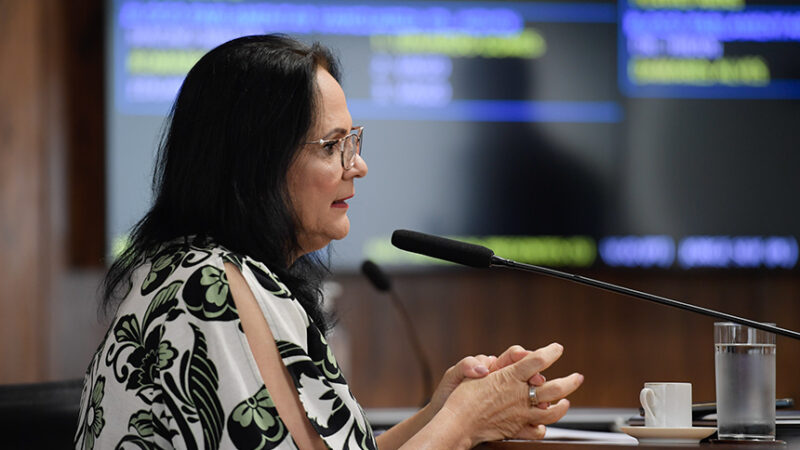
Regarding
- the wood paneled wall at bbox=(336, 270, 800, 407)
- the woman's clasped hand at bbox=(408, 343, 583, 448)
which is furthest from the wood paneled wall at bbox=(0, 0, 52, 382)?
the woman's clasped hand at bbox=(408, 343, 583, 448)

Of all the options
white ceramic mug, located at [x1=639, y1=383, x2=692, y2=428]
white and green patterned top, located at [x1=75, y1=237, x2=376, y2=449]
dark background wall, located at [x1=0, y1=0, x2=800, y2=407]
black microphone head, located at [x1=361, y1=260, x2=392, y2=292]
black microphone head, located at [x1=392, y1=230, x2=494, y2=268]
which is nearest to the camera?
white and green patterned top, located at [x1=75, y1=237, x2=376, y2=449]

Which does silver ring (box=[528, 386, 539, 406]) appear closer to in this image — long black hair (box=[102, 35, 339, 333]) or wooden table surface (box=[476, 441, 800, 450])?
wooden table surface (box=[476, 441, 800, 450])

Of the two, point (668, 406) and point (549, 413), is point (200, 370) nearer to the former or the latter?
point (549, 413)

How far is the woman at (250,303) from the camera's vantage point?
1.24 meters

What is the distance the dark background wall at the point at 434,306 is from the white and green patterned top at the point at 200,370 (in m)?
2.31

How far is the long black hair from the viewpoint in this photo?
1.44 metres

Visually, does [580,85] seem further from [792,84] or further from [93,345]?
[93,345]

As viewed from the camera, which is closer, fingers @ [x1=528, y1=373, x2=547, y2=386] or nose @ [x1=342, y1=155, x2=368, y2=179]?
fingers @ [x1=528, y1=373, x2=547, y2=386]

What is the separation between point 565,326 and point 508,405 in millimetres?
2350

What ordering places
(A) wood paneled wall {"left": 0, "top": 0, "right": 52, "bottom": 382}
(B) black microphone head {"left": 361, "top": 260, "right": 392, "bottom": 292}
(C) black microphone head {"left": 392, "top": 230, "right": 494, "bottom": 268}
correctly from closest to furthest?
(C) black microphone head {"left": 392, "top": 230, "right": 494, "bottom": 268}, (B) black microphone head {"left": 361, "top": 260, "right": 392, "bottom": 292}, (A) wood paneled wall {"left": 0, "top": 0, "right": 52, "bottom": 382}

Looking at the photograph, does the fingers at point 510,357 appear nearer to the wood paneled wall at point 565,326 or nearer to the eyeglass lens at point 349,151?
the eyeglass lens at point 349,151

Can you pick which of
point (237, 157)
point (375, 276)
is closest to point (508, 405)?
point (237, 157)

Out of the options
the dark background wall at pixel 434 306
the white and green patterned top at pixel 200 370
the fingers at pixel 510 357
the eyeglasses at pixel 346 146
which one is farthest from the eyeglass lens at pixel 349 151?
the dark background wall at pixel 434 306

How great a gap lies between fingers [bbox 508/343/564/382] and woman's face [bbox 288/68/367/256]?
359 mm
